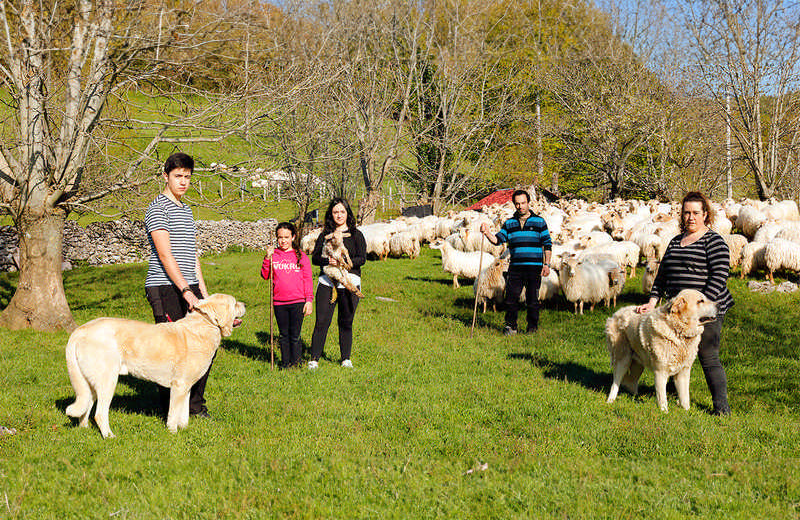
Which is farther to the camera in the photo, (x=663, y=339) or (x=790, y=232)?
(x=790, y=232)

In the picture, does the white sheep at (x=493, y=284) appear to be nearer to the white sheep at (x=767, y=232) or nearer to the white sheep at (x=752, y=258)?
the white sheep at (x=752, y=258)

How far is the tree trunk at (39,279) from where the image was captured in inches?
429

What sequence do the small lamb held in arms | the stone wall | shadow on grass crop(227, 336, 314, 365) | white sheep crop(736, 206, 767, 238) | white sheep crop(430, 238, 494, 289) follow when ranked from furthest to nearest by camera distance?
the stone wall
white sheep crop(736, 206, 767, 238)
white sheep crop(430, 238, 494, 289)
shadow on grass crop(227, 336, 314, 365)
the small lamb held in arms

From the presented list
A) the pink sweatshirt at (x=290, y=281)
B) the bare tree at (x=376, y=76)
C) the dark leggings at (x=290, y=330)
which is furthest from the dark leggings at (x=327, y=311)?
the bare tree at (x=376, y=76)

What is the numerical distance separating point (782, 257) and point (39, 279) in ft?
51.1

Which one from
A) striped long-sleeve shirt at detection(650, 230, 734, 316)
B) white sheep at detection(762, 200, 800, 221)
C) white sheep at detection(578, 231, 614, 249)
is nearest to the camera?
striped long-sleeve shirt at detection(650, 230, 734, 316)

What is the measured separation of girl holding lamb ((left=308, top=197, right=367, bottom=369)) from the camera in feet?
25.6

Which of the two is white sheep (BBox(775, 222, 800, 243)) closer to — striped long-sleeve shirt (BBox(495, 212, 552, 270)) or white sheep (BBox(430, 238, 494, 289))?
white sheep (BBox(430, 238, 494, 289))

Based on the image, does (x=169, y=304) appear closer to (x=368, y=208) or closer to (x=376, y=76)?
(x=368, y=208)

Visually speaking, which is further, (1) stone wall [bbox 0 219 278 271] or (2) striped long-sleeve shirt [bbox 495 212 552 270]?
(1) stone wall [bbox 0 219 278 271]

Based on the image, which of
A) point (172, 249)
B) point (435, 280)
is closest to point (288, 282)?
point (172, 249)

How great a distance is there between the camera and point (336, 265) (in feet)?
25.2

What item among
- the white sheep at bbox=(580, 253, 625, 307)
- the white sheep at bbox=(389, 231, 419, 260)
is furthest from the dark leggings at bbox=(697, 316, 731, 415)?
the white sheep at bbox=(389, 231, 419, 260)

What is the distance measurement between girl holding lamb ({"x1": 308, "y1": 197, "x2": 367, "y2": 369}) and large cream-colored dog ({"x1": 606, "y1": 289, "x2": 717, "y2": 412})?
10.6 ft
